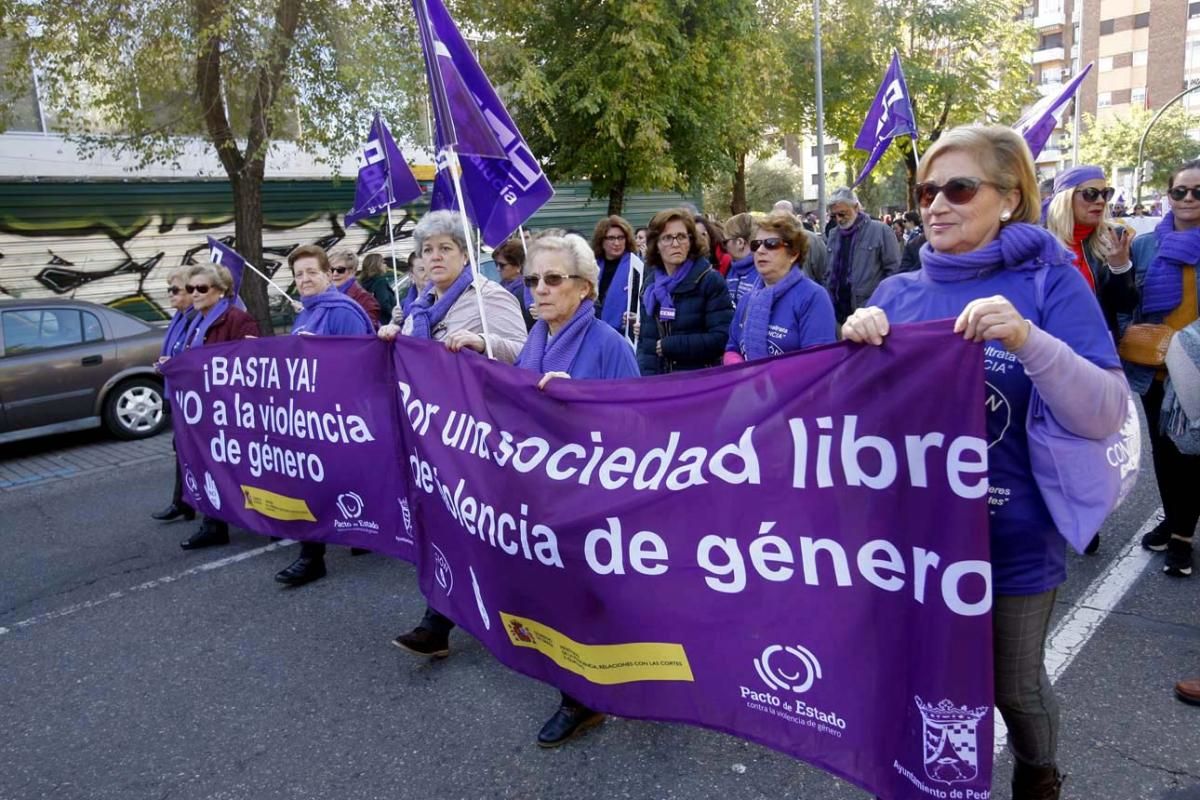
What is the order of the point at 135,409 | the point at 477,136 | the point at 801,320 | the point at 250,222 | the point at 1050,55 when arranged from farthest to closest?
the point at 1050,55 < the point at 250,222 < the point at 135,409 < the point at 801,320 < the point at 477,136

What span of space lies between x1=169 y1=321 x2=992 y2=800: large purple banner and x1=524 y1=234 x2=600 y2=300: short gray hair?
1.52ft

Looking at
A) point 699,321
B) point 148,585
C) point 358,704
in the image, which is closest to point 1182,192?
point 699,321

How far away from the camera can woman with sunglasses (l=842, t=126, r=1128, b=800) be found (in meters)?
1.94

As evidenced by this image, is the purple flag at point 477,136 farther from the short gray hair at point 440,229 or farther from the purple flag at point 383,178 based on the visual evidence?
the purple flag at point 383,178

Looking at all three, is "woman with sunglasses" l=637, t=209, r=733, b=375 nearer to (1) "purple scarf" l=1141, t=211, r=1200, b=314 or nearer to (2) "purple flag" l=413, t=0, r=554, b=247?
(2) "purple flag" l=413, t=0, r=554, b=247

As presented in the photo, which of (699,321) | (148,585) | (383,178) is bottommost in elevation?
(148,585)

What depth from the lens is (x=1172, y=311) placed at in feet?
13.5

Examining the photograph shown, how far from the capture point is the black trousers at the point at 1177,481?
4211 millimetres

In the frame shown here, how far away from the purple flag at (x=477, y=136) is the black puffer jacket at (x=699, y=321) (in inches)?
56.0

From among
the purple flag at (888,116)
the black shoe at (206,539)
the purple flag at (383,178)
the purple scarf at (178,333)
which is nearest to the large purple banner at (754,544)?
the black shoe at (206,539)

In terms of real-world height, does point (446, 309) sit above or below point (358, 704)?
above

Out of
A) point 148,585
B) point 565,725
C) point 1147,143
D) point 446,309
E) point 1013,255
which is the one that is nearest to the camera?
point 1013,255

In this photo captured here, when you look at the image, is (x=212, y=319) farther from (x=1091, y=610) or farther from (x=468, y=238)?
(x=1091, y=610)

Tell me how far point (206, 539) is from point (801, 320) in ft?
13.1
